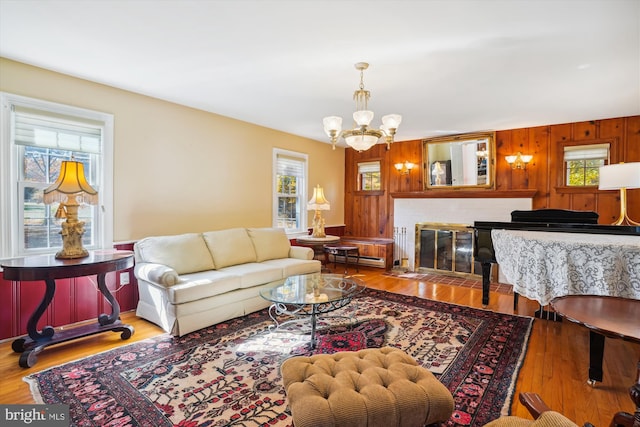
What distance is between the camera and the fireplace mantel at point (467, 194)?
4918 mm

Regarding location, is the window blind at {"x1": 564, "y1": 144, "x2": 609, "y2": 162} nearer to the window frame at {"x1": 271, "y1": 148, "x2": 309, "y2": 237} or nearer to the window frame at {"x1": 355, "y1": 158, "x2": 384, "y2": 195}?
the window frame at {"x1": 355, "y1": 158, "x2": 384, "y2": 195}

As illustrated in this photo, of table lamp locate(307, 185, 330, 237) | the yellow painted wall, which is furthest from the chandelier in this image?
table lamp locate(307, 185, 330, 237)

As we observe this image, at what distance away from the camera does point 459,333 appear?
9.66ft

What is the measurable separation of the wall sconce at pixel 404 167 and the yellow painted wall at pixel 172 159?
2.21 metres

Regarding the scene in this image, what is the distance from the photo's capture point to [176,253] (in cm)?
335

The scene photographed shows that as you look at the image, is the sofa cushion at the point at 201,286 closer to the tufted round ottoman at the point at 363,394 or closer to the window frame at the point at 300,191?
the tufted round ottoman at the point at 363,394

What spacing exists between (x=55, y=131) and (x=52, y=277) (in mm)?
1515

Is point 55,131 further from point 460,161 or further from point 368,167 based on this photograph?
point 460,161

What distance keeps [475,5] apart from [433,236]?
168 inches

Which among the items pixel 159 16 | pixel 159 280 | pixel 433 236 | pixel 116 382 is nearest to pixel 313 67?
pixel 159 16

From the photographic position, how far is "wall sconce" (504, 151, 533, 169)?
4.93m

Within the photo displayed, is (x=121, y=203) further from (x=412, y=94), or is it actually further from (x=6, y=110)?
(x=412, y=94)

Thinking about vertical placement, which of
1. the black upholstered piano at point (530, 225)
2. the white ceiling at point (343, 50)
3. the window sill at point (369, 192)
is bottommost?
the black upholstered piano at point (530, 225)

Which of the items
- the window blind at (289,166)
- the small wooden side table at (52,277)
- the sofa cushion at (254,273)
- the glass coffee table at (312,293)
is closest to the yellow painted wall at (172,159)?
the window blind at (289,166)
